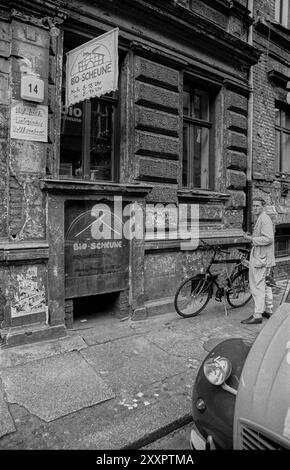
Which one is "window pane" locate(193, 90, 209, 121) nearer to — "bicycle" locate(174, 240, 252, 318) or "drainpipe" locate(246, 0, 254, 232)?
"drainpipe" locate(246, 0, 254, 232)

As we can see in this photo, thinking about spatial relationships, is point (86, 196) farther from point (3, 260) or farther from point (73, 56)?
point (73, 56)

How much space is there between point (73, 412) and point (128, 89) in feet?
15.7

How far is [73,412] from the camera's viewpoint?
Result: 3023 millimetres

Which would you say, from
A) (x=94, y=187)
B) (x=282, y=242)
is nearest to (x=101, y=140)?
(x=94, y=187)

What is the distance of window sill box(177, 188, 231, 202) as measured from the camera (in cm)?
641

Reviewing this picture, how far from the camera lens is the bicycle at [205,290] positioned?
18.8 ft

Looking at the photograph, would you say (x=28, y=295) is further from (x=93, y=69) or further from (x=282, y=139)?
(x=282, y=139)

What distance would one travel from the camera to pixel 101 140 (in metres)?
5.67

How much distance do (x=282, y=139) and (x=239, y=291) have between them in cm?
488

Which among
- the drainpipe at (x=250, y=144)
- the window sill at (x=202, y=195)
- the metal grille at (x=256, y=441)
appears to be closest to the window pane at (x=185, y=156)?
the window sill at (x=202, y=195)

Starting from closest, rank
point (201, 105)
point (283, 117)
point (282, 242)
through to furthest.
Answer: point (201, 105)
point (283, 117)
point (282, 242)

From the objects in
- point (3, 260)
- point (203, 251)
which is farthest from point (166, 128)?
point (3, 260)

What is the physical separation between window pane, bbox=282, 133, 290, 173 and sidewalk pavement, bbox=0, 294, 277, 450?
5.55 metres
